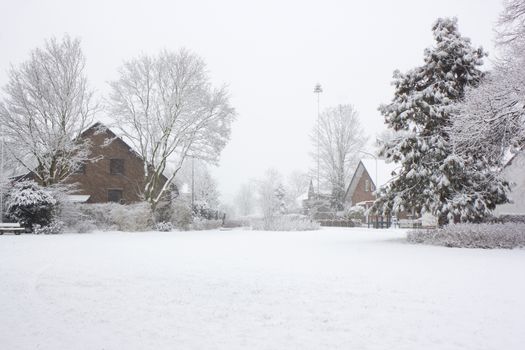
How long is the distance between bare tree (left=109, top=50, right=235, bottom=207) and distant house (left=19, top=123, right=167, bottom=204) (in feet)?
16.4

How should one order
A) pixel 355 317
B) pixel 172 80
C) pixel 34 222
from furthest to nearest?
pixel 172 80, pixel 34 222, pixel 355 317

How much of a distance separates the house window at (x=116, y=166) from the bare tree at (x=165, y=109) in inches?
220

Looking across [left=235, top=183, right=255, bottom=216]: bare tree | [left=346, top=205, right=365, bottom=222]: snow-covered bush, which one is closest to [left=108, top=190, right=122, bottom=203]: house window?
[left=346, top=205, right=365, bottom=222]: snow-covered bush

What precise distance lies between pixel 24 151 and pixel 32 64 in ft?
19.9

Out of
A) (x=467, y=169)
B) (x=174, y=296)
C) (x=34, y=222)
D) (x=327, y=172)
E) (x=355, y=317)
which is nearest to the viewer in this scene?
(x=355, y=317)

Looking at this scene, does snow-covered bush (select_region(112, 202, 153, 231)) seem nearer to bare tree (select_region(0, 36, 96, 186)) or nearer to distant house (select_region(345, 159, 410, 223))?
bare tree (select_region(0, 36, 96, 186))

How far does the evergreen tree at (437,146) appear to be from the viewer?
722 inches

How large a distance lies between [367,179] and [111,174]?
28.9 m

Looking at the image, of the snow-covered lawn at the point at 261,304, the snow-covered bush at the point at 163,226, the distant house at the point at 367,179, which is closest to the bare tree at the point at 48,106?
the snow-covered bush at the point at 163,226

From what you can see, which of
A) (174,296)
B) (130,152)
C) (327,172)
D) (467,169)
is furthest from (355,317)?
(327,172)

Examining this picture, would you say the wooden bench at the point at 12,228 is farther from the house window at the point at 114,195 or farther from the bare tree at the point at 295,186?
the bare tree at the point at 295,186

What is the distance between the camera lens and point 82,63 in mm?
31359

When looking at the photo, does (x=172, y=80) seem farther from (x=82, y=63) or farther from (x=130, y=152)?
(x=130, y=152)

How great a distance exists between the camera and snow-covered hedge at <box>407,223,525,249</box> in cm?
1600
